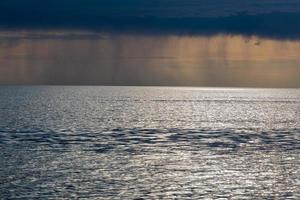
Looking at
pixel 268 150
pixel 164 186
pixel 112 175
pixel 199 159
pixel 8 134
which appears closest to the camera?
pixel 164 186

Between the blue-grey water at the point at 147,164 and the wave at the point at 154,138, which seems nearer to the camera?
the blue-grey water at the point at 147,164

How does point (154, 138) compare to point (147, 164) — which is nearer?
point (147, 164)

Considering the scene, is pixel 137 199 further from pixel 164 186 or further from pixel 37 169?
pixel 37 169

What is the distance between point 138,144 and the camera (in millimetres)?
88000

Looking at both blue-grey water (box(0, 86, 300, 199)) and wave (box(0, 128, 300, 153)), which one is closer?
blue-grey water (box(0, 86, 300, 199))

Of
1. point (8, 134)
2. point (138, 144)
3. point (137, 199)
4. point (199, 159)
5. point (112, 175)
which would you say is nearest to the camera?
point (137, 199)

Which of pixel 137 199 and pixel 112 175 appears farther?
pixel 112 175

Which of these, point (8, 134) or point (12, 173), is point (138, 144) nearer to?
point (8, 134)

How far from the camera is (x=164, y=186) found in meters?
55.5

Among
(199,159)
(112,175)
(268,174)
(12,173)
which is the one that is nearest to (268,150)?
(199,159)

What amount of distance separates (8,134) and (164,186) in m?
50.0

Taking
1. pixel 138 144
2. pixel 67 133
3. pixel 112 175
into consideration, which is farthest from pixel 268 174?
pixel 67 133

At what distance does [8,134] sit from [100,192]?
5074cm

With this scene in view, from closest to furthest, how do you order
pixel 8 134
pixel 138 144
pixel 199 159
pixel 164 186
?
pixel 164 186 → pixel 199 159 → pixel 138 144 → pixel 8 134
